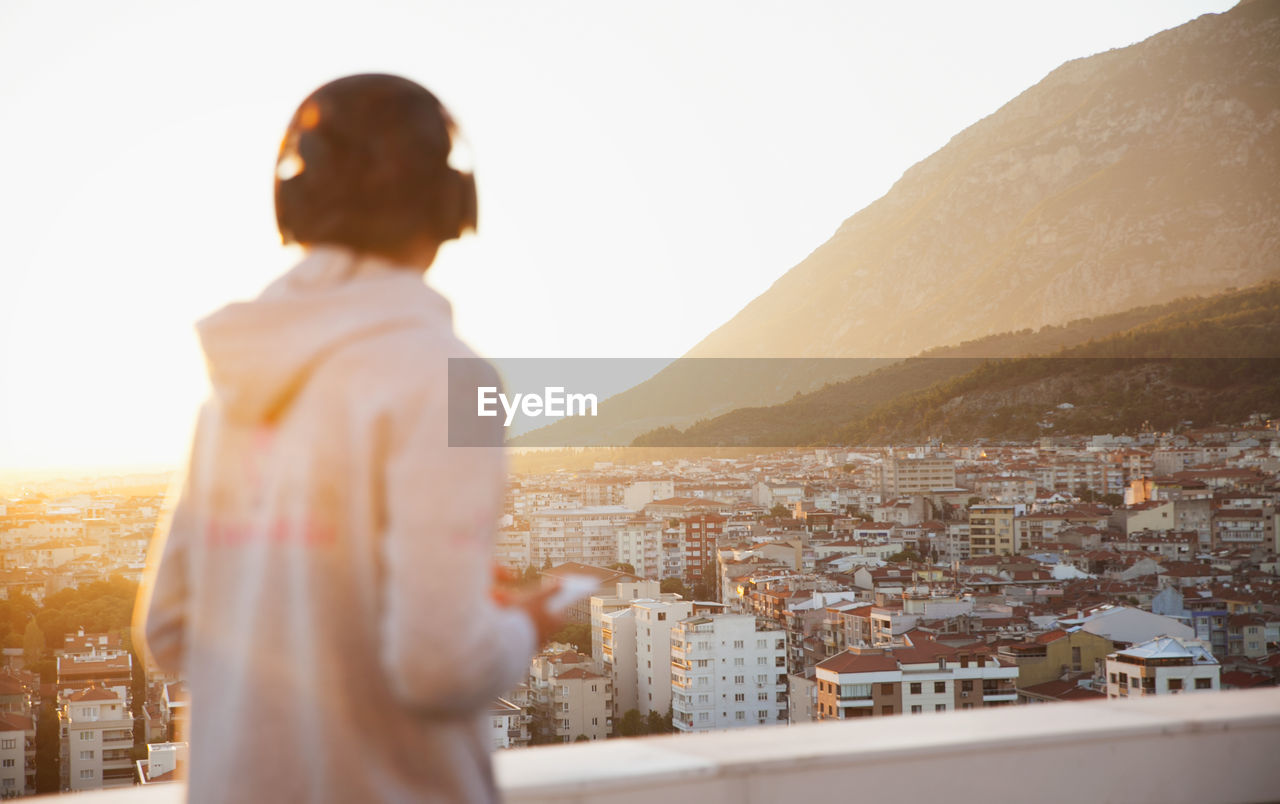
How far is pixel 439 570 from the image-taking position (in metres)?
0.45

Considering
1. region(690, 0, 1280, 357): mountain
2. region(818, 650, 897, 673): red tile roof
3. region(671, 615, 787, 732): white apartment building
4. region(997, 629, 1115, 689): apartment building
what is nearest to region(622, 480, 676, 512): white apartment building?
region(671, 615, 787, 732): white apartment building

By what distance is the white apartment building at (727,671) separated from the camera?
52.0 feet

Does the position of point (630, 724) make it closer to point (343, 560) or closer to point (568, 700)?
point (568, 700)

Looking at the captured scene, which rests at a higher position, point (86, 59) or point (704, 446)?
point (86, 59)

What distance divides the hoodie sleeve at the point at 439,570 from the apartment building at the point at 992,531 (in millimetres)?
27078

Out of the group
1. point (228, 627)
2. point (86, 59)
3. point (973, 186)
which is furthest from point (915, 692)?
point (973, 186)

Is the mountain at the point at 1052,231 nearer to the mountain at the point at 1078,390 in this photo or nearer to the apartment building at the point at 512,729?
the mountain at the point at 1078,390

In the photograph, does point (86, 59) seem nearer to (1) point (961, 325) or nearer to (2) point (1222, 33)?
(1) point (961, 325)

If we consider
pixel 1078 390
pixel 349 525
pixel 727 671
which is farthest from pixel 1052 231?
pixel 349 525

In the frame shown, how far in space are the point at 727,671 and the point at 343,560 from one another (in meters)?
16.0

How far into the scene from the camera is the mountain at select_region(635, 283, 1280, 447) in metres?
29.0

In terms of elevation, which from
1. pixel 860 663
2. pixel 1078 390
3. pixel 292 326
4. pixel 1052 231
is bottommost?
A: pixel 860 663

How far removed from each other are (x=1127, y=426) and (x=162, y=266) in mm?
26212

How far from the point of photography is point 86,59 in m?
21.5
